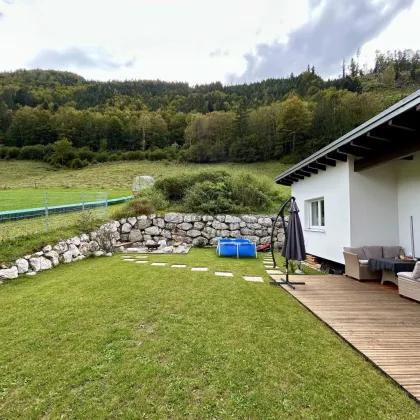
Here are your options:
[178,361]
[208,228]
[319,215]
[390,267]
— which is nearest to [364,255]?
[390,267]

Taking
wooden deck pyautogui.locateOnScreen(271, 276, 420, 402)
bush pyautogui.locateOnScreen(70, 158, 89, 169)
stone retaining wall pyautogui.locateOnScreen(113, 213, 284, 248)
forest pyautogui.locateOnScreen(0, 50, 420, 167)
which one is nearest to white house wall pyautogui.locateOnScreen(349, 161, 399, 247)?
wooden deck pyautogui.locateOnScreen(271, 276, 420, 402)

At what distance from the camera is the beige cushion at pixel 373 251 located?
20.8 feet

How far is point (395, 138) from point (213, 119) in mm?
38365

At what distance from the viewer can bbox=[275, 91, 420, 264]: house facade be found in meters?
5.32

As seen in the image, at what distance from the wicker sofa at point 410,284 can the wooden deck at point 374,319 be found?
0.40ft

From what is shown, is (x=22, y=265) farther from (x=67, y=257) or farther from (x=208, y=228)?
(x=208, y=228)

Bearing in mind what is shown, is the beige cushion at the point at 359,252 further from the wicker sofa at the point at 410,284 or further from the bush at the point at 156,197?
the bush at the point at 156,197

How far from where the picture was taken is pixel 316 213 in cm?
916

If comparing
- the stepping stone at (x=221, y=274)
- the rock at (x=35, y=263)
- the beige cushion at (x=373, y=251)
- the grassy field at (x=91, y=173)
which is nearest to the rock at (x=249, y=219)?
the stepping stone at (x=221, y=274)

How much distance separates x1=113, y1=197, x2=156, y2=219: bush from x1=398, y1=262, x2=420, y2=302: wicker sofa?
10.2 m

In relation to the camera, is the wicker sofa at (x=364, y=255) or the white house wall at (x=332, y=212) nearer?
the wicker sofa at (x=364, y=255)

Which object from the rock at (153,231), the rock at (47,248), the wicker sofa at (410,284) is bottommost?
the wicker sofa at (410,284)

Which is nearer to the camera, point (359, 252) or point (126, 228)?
point (359, 252)

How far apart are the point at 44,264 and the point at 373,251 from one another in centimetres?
833
